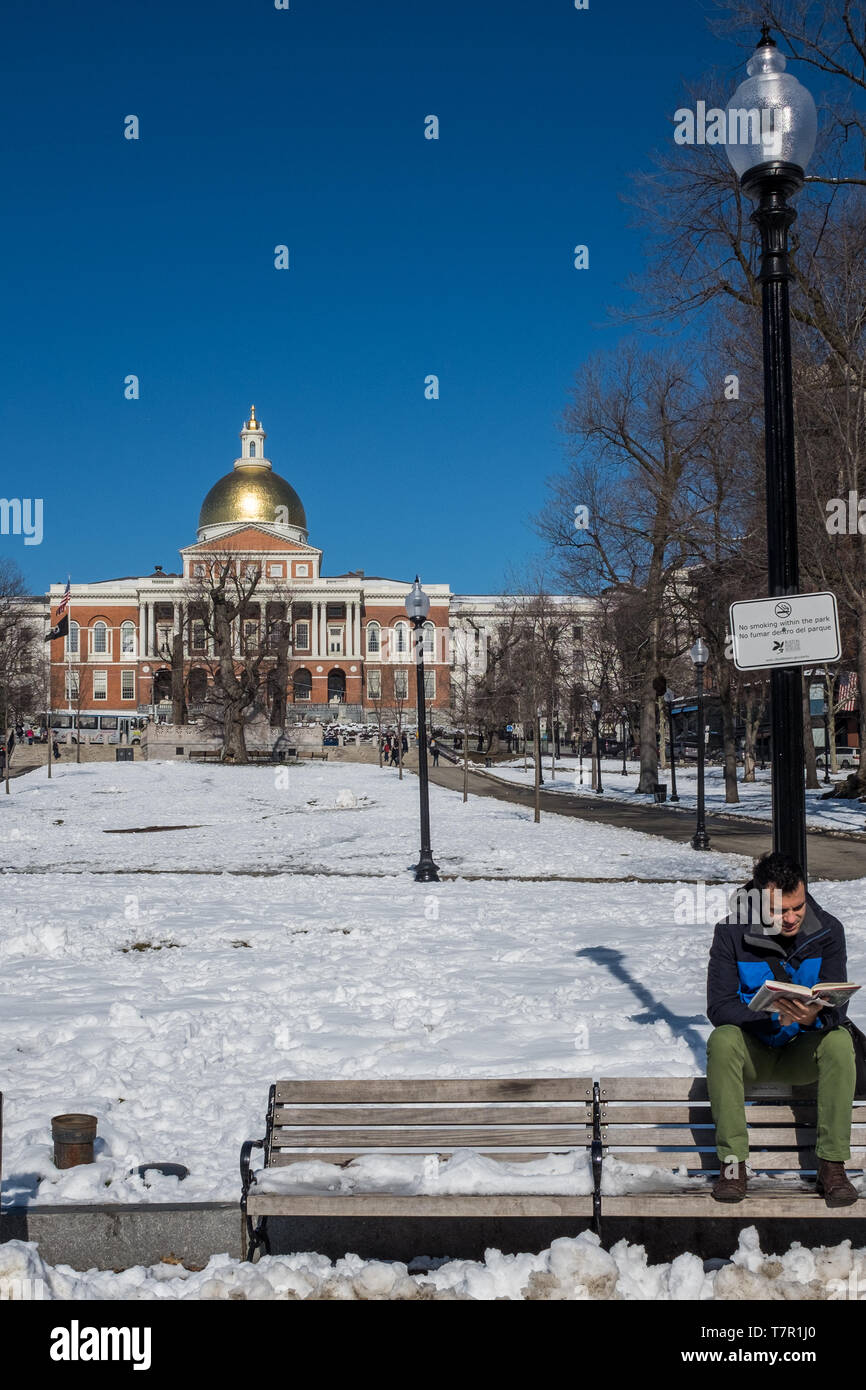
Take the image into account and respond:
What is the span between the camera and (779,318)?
18.7 ft

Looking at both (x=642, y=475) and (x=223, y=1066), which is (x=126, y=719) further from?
(x=223, y=1066)

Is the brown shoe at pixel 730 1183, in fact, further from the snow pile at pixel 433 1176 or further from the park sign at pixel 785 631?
the park sign at pixel 785 631

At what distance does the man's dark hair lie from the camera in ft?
16.8

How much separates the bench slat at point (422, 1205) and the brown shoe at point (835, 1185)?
91 centimetres

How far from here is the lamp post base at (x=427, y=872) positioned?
16.6m

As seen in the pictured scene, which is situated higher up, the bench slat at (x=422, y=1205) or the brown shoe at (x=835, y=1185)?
the brown shoe at (x=835, y=1185)

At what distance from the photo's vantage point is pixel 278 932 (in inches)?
472

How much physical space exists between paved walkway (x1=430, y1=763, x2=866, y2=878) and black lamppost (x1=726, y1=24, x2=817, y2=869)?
12.1 meters

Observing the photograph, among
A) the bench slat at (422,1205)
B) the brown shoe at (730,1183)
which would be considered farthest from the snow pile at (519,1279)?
the brown shoe at (730,1183)

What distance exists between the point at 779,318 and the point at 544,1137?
387 centimetres

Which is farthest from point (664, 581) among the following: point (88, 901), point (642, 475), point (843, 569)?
point (88, 901)

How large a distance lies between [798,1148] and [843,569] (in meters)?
17.1

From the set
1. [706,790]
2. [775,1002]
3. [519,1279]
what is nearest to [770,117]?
[775,1002]

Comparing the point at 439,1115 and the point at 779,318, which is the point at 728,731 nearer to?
the point at 779,318
